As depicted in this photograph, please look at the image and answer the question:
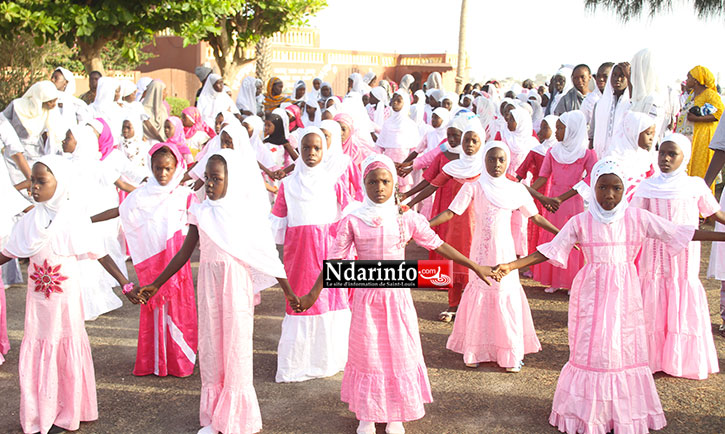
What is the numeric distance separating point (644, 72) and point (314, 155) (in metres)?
3.53

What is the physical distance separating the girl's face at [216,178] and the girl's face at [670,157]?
3.16 meters

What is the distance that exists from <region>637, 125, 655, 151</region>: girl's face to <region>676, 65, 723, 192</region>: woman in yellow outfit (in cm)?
270

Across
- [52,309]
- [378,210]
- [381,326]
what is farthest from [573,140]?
[52,309]

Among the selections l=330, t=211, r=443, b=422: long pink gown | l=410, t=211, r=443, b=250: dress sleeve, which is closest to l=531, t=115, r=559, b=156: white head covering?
l=410, t=211, r=443, b=250: dress sleeve

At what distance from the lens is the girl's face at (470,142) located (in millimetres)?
6371

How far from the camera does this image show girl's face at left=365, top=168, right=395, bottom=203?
14.3 ft

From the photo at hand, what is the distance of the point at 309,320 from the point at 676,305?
2.79 metres

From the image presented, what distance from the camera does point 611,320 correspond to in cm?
440

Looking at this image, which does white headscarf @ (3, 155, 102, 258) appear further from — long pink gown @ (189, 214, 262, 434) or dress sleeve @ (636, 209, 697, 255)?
dress sleeve @ (636, 209, 697, 255)

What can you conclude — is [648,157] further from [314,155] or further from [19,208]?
[19,208]

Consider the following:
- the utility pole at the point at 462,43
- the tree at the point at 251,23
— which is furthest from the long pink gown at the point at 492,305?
the utility pole at the point at 462,43

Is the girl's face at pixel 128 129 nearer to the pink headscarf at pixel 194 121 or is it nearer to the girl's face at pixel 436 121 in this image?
the pink headscarf at pixel 194 121

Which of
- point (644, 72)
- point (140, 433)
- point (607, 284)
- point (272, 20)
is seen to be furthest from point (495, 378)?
point (272, 20)

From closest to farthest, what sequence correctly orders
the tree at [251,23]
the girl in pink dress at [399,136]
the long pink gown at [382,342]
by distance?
the long pink gown at [382,342]
the girl in pink dress at [399,136]
the tree at [251,23]
